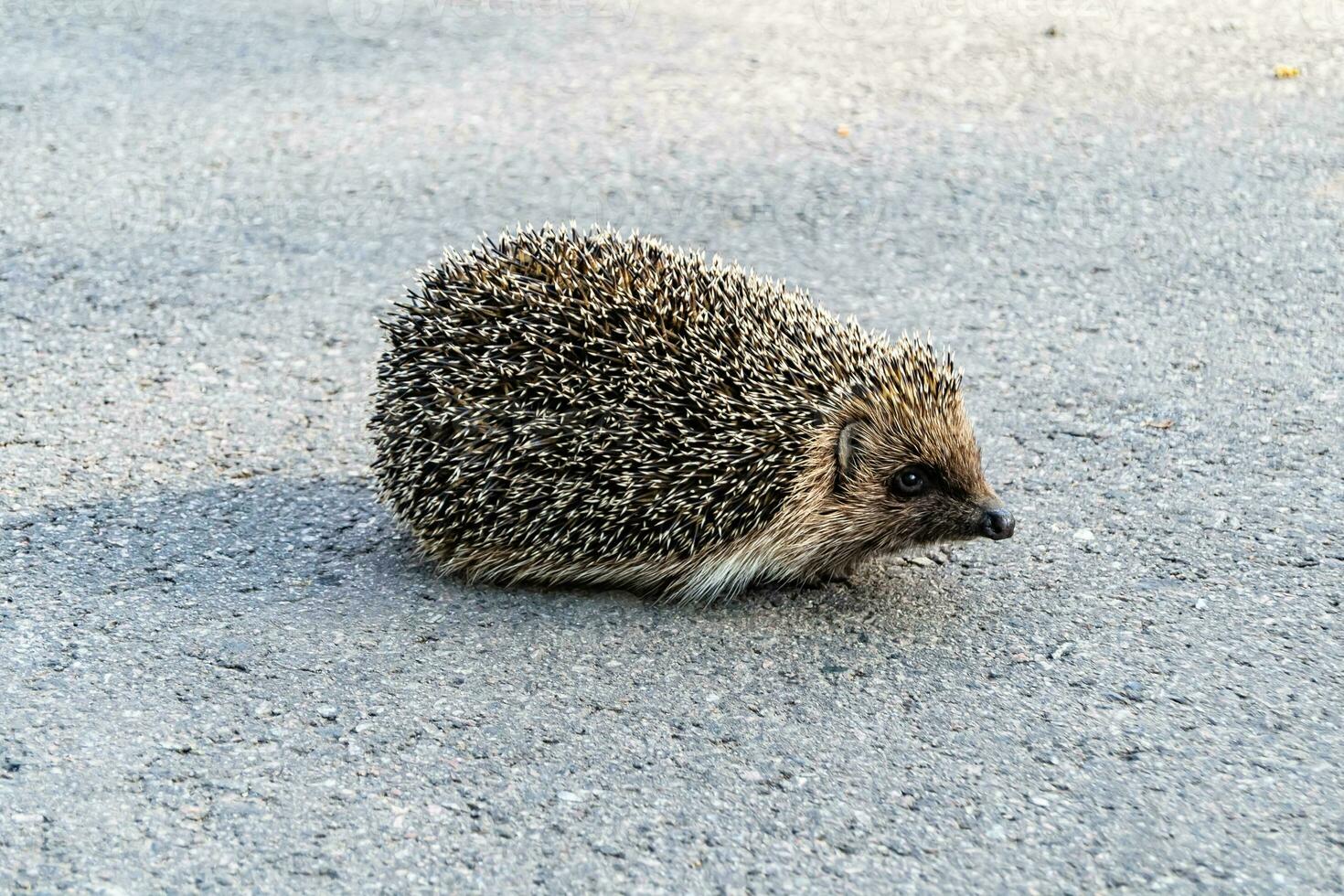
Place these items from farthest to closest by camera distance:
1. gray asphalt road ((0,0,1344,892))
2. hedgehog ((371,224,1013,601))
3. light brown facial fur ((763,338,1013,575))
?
light brown facial fur ((763,338,1013,575)) → hedgehog ((371,224,1013,601)) → gray asphalt road ((0,0,1344,892))

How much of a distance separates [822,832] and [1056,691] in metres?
0.94

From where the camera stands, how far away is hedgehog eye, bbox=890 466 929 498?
466 cm

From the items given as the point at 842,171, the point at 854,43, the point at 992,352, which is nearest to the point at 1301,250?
the point at 992,352

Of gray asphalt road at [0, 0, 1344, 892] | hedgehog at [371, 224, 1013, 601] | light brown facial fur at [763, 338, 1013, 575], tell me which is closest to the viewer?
gray asphalt road at [0, 0, 1344, 892]

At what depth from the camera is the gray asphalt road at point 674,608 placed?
11.9 feet

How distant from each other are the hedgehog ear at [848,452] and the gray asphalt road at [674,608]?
399 mm

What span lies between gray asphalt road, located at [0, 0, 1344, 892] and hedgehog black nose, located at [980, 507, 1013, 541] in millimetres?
234

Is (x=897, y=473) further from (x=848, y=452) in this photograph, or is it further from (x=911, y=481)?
(x=848, y=452)

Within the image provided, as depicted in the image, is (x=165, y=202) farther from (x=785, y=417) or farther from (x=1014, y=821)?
(x=1014, y=821)

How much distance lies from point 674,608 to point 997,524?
3.42ft

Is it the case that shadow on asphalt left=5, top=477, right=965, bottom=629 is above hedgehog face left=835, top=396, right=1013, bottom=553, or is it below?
below

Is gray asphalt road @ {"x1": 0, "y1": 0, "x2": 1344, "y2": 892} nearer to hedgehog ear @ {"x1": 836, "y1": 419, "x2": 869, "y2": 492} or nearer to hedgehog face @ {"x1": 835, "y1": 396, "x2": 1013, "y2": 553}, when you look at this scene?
hedgehog face @ {"x1": 835, "y1": 396, "x2": 1013, "y2": 553}

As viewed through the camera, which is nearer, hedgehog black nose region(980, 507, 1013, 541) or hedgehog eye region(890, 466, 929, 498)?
hedgehog black nose region(980, 507, 1013, 541)

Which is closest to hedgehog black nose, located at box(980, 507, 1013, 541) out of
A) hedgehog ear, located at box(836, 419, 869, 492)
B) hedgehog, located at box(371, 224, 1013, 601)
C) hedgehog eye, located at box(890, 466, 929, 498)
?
hedgehog, located at box(371, 224, 1013, 601)
